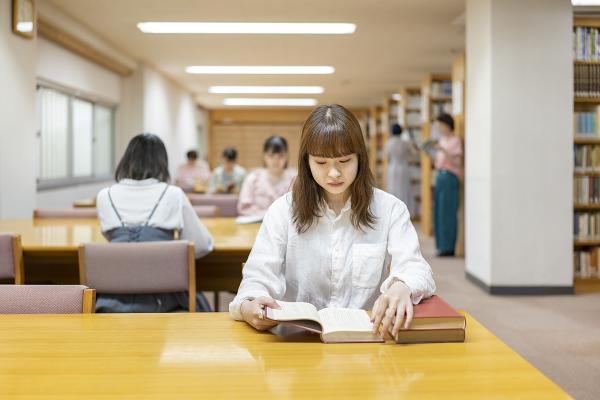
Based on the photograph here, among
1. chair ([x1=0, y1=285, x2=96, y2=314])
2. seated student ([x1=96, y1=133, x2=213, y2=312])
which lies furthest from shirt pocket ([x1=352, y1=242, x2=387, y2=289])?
seated student ([x1=96, y1=133, x2=213, y2=312])

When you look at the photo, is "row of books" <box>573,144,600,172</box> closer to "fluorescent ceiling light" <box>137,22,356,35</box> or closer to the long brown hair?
"fluorescent ceiling light" <box>137,22,356,35</box>

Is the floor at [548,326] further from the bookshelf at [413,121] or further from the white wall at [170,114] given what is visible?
the bookshelf at [413,121]

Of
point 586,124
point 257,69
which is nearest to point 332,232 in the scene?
point 586,124

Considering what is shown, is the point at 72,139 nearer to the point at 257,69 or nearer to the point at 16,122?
the point at 16,122

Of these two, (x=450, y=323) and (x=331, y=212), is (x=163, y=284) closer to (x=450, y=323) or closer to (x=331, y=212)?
(x=331, y=212)

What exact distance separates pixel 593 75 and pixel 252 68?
540 centimetres

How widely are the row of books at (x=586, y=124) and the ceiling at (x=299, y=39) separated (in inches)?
57.0

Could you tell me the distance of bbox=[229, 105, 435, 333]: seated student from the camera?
185 cm

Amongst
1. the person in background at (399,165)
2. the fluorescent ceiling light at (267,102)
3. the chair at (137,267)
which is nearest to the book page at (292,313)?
the chair at (137,267)

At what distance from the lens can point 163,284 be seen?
8.71 ft

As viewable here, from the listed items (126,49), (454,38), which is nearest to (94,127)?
(126,49)

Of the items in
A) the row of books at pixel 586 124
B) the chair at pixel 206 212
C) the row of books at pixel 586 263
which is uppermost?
the row of books at pixel 586 124

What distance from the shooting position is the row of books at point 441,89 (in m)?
9.31

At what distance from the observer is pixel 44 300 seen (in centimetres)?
184
